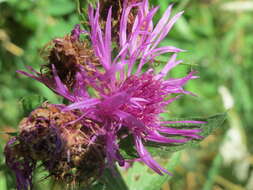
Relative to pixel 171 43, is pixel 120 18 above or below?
above

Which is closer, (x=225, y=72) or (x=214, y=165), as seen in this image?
(x=214, y=165)

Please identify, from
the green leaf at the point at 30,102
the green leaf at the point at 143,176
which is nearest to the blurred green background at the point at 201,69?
the green leaf at the point at 143,176

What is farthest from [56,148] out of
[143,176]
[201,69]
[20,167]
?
[201,69]

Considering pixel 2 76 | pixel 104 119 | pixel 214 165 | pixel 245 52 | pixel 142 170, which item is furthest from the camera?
pixel 245 52

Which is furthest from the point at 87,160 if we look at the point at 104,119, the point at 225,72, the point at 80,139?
the point at 225,72

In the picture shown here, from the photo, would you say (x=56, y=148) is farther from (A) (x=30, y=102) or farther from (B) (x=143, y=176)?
(B) (x=143, y=176)

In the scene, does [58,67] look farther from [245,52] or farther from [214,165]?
[245,52]

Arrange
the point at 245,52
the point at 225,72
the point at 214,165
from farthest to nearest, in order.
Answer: the point at 245,52 < the point at 225,72 < the point at 214,165
